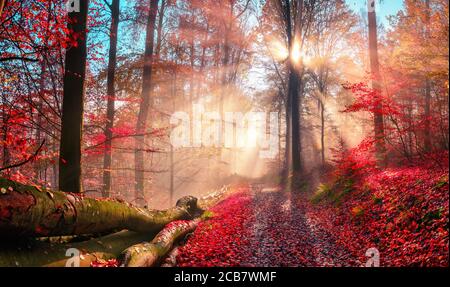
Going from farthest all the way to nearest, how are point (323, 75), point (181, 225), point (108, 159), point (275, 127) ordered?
point (275, 127)
point (323, 75)
point (108, 159)
point (181, 225)

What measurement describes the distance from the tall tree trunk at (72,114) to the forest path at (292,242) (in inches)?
187

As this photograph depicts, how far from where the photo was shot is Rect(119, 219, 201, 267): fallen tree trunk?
5461mm

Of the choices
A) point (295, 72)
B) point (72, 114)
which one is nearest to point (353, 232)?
point (72, 114)

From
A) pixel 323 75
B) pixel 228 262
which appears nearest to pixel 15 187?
pixel 228 262

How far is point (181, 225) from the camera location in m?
8.62

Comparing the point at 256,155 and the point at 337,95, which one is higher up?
the point at 337,95

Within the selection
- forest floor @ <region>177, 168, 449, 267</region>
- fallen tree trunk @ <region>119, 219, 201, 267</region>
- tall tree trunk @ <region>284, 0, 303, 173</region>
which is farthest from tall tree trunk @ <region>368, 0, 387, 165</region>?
fallen tree trunk @ <region>119, 219, 201, 267</region>

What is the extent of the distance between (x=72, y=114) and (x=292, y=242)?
6.63 m

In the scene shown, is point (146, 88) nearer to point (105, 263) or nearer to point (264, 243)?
point (264, 243)

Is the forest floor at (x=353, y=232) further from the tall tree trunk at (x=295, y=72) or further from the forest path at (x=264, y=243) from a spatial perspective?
the tall tree trunk at (x=295, y=72)

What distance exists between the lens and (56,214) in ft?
16.7

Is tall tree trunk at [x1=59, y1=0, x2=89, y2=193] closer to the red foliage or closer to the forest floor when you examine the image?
the red foliage
